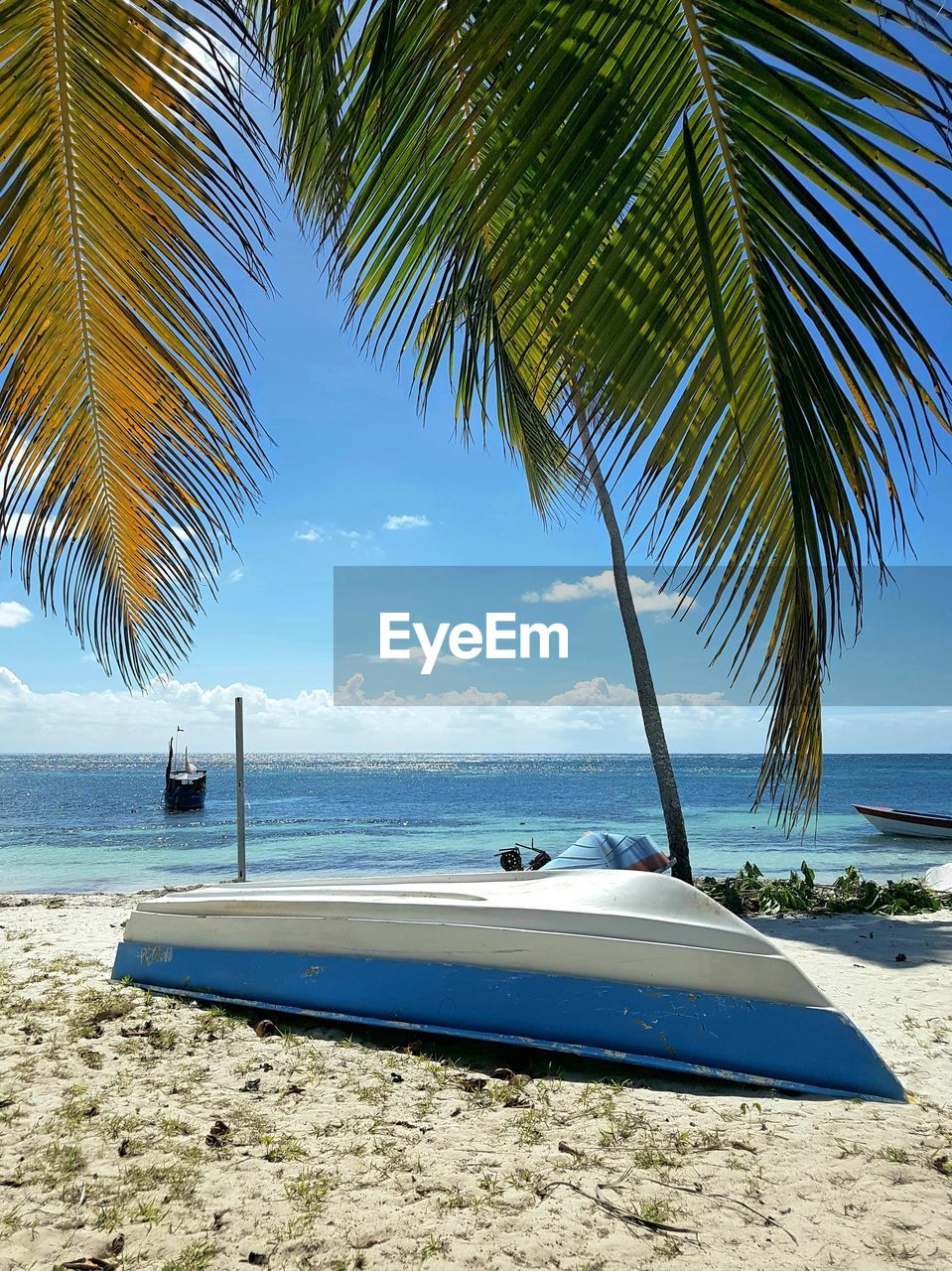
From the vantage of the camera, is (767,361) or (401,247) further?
(401,247)

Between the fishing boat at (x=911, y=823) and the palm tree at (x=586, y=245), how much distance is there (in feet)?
57.1

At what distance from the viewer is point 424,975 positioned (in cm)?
359

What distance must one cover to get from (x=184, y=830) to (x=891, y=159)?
26.1 meters

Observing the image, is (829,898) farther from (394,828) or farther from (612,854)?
(394,828)

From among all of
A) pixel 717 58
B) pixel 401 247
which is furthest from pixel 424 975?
pixel 717 58

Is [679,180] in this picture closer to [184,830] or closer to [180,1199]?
[180,1199]

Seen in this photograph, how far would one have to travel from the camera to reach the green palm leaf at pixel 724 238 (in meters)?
0.98

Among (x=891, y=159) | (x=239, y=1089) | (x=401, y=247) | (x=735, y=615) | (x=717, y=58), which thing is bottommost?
(x=239, y=1089)

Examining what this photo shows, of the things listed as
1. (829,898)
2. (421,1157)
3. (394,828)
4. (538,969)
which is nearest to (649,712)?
(829,898)

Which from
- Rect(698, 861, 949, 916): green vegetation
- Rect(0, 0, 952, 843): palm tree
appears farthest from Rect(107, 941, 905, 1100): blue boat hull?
Rect(698, 861, 949, 916): green vegetation

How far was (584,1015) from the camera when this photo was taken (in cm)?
330

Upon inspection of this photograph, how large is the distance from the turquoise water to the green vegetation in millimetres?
1890

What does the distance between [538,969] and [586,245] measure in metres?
2.95

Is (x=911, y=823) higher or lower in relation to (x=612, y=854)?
lower
